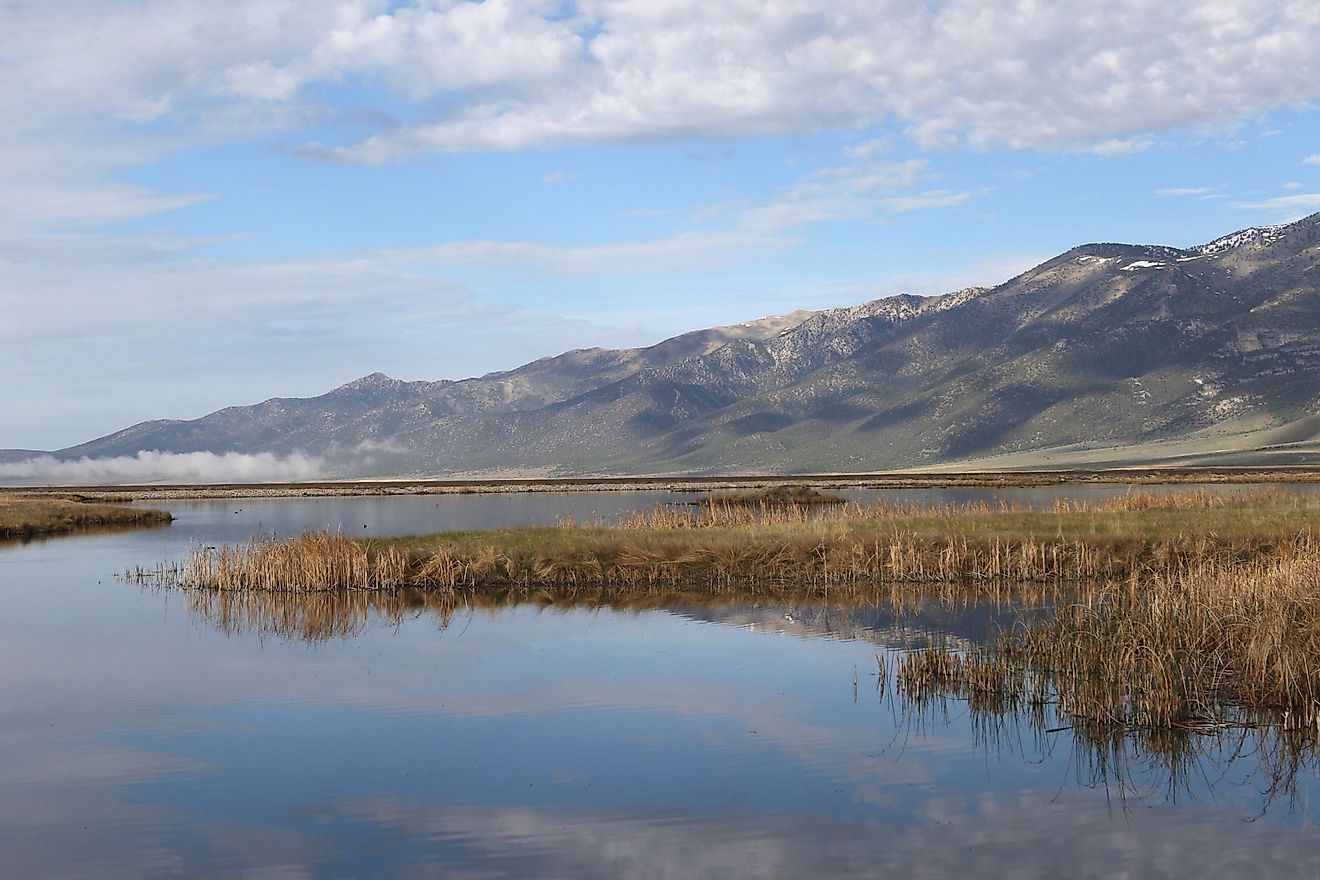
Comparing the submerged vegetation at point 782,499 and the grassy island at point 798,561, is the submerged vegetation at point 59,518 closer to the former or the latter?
the grassy island at point 798,561

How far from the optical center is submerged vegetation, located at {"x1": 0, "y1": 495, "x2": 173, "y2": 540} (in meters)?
75.9

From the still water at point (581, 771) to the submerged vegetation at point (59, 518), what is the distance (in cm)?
5037

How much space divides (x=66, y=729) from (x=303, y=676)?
5412mm

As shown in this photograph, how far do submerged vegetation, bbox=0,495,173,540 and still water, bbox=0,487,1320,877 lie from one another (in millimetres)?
50372

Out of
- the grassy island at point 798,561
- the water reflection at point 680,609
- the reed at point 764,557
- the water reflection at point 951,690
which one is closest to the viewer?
the water reflection at point 951,690

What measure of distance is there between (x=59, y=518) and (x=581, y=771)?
246ft

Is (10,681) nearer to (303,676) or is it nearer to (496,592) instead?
(303,676)

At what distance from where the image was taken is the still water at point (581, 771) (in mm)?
14820

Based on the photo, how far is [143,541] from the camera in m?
67.6

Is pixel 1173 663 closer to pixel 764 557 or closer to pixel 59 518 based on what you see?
pixel 764 557

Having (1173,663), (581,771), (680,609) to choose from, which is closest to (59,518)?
(680,609)

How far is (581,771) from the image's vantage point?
18.5 metres

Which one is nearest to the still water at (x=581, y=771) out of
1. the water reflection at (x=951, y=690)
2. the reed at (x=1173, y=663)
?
the water reflection at (x=951, y=690)

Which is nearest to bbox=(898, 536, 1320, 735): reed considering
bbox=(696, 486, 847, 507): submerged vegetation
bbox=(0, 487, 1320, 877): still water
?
bbox=(0, 487, 1320, 877): still water
